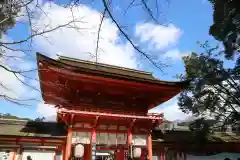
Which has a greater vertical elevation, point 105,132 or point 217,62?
point 217,62

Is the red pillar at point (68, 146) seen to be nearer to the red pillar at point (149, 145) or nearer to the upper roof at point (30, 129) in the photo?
the upper roof at point (30, 129)

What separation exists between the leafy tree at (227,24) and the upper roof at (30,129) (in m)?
8.13

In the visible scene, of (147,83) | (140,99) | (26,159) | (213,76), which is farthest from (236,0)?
(26,159)

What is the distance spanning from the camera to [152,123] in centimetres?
1235

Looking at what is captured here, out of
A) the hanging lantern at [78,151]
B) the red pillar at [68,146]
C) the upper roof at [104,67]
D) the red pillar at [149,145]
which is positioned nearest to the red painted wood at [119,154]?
the red pillar at [149,145]

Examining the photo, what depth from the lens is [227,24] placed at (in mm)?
9227

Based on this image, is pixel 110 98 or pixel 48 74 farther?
pixel 110 98

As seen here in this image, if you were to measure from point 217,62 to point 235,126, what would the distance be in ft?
12.9


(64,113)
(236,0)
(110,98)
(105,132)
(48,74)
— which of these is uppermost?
(236,0)

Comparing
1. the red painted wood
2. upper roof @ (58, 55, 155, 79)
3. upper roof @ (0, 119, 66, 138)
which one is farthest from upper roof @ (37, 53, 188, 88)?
the red painted wood

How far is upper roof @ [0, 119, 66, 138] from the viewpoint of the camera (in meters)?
10.9

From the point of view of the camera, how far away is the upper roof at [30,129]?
430 inches

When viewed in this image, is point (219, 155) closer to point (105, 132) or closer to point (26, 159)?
point (105, 132)

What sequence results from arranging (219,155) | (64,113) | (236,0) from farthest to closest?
(219,155)
(64,113)
(236,0)
